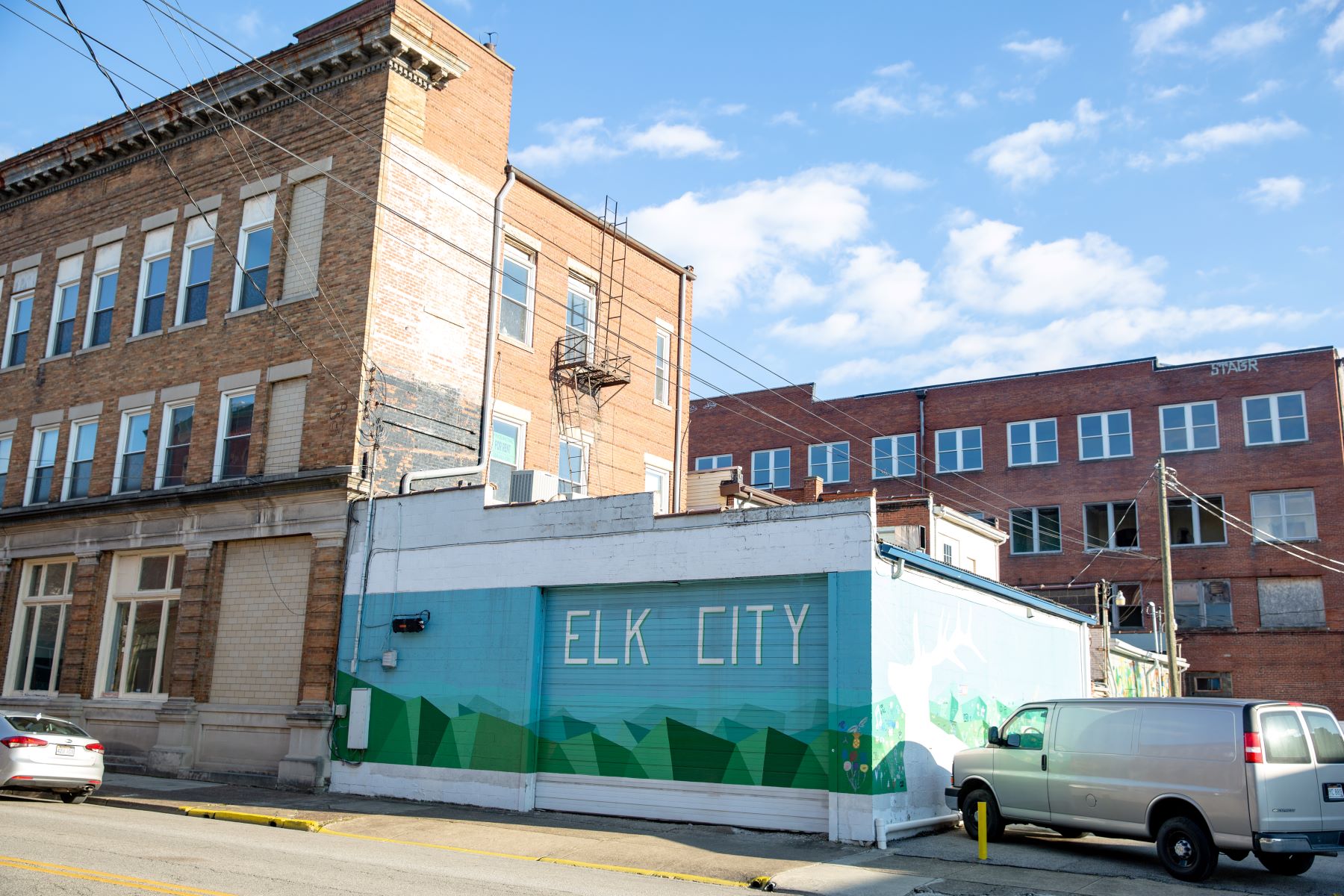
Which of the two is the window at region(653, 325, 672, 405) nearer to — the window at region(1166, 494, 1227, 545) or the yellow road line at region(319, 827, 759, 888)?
the yellow road line at region(319, 827, 759, 888)

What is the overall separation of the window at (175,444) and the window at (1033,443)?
111 ft

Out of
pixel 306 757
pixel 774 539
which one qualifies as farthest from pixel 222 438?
pixel 774 539

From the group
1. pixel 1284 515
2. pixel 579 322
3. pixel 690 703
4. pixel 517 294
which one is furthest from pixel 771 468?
pixel 690 703

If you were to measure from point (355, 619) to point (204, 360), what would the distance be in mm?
7327

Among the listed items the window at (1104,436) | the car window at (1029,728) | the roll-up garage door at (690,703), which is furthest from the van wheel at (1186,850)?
the window at (1104,436)

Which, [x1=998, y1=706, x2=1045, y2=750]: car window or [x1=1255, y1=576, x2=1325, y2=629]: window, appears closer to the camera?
[x1=998, y1=706, x2=1045, y2=750]: car window

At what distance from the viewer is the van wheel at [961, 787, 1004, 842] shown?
577 inches

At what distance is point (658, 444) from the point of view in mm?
28875

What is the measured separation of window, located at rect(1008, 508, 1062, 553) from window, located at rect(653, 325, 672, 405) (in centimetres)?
2234

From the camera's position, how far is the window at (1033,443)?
4606 cm

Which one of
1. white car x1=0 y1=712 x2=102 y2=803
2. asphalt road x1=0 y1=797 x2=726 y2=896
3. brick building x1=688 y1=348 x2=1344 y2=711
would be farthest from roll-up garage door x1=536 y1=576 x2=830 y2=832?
brick building x1=688 y1=348 x2=1344 y2=711

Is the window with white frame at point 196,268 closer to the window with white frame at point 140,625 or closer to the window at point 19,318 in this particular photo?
the window with white frame at point 140,625

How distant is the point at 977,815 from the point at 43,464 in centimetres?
2307

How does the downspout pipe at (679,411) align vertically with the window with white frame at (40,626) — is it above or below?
above
